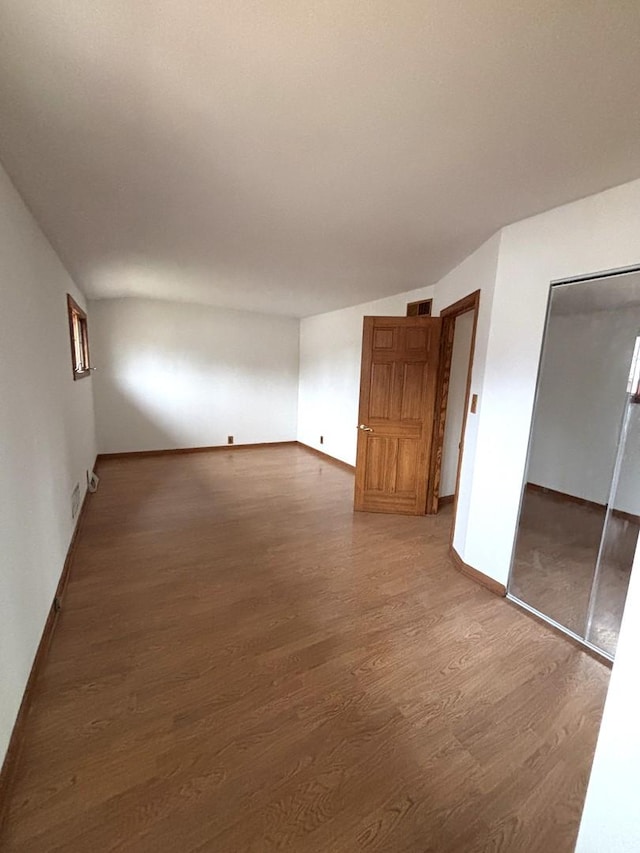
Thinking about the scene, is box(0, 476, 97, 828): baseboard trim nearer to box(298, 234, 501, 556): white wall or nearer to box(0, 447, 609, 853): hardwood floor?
box(0, 447, 609, 853): hardwood floor

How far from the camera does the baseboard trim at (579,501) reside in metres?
1.99

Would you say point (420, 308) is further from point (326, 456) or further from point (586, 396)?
point (326, 456)

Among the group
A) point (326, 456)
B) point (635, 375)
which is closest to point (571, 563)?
point (635, 375)

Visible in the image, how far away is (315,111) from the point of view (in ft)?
3.82

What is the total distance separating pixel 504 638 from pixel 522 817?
2.85ft

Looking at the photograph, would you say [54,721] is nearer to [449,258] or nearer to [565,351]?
[565,351]

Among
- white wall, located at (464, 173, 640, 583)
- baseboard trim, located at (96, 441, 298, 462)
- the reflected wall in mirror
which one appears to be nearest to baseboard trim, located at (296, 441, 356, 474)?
baseboard trim, located at (96, 441, 298, 462)

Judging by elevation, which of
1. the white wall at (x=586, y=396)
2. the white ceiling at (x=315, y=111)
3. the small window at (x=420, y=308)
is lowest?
the white wall at (x=586, y=396)

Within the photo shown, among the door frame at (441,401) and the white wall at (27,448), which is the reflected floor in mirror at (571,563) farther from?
the white wall at (27,448)

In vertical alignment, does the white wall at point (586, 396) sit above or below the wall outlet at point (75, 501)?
above

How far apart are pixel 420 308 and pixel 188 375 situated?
3679 mm

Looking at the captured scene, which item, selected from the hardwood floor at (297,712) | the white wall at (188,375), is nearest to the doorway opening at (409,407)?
the hardwood floor at (297,712)

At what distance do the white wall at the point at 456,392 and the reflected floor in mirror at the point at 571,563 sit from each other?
1.17m

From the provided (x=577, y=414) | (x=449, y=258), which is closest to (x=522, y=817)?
(x=577, y=414)
